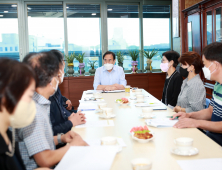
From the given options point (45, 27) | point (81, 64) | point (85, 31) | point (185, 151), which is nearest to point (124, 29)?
point (85, 31)

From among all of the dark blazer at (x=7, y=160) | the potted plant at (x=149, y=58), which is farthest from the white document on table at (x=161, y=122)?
the potted plant at (x=149, y=58)

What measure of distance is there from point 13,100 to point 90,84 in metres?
4.91

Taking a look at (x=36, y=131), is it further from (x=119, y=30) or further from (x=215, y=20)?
(x=119, y=30)

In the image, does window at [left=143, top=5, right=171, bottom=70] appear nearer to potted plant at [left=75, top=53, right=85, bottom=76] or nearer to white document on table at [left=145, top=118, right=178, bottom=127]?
potted plant at [left=75, top=53, right=85, bottom=76]

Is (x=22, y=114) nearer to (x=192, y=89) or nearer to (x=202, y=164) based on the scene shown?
(x=202, y=164)

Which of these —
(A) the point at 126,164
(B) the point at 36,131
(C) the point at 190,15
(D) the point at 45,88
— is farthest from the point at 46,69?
(C) the point at 190,15

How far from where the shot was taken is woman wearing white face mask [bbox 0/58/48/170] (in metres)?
0.89

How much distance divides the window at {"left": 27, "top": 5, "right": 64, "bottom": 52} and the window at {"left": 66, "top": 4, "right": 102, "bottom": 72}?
0.24 metres

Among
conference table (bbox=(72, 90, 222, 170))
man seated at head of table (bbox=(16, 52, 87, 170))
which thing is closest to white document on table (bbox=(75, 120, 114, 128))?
conference table (bbox=(72, 90, 222, 170))

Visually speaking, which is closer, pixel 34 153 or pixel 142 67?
pixel 34 153

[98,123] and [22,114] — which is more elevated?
[22,114]

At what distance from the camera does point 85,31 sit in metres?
6.38

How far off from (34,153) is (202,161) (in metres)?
0.85

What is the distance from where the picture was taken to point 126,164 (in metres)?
1.23
